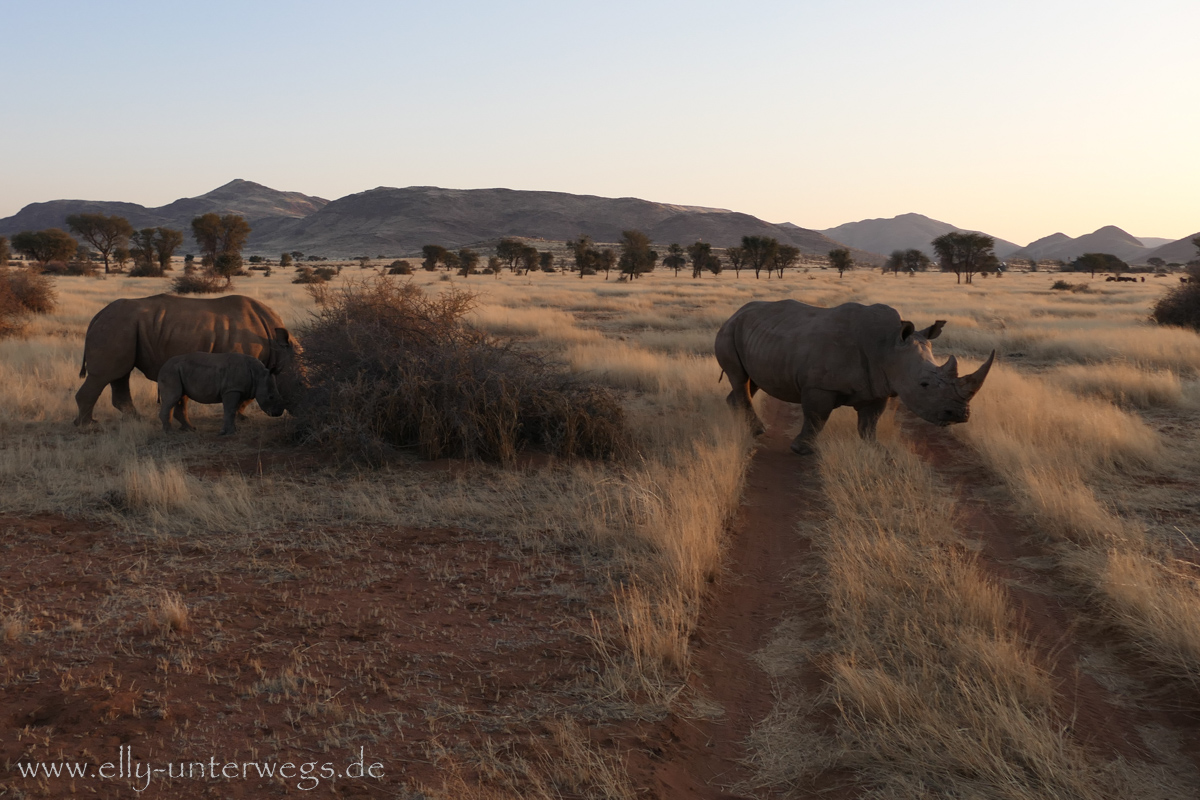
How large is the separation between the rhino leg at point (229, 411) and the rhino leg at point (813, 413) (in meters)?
6.36

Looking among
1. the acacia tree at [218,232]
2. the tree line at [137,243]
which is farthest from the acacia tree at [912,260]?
the tree line at [137,243]

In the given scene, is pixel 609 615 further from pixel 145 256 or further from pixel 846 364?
pixel 145 256

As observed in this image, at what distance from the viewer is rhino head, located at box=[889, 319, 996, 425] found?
298 inches

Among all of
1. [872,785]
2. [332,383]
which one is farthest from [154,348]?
[872,785]

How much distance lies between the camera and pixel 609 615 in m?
4.69

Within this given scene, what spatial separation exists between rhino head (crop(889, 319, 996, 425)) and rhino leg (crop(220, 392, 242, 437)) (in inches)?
283

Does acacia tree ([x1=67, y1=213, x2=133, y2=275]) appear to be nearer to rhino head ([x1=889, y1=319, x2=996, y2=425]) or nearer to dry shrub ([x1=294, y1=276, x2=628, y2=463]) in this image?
dry shrub ([x1=294, y1=276, x2=628, y2=463])

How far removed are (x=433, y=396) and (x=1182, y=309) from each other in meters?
21.0

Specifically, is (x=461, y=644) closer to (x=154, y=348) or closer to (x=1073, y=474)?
(x=1073, y=474)

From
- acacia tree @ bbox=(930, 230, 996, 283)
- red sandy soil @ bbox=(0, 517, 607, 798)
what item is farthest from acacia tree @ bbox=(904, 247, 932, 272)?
red sandy soil @ bbox=(0, 517, 607, 798)

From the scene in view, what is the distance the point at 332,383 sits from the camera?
8.41 metres

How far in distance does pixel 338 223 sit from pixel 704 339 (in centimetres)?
18285

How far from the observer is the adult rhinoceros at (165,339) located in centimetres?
952

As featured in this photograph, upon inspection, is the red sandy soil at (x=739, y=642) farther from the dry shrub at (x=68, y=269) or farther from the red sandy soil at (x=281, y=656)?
the dry shrub at (x=68, y=269)
